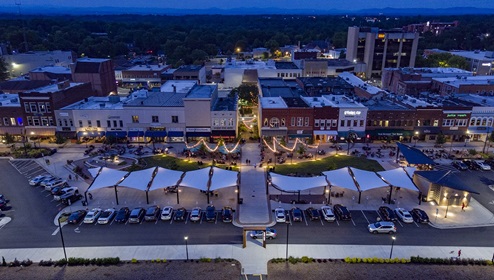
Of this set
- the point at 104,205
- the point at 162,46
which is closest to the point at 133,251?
the point at 104,205

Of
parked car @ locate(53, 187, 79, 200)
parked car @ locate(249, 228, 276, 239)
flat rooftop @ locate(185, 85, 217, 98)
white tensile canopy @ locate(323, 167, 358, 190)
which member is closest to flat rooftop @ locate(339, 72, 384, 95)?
flat rooftop @ locate(185, 85, 217, 98)

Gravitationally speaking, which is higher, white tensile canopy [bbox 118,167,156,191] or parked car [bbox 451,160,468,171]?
white tensile canopy [bbox 118,167,156,191]

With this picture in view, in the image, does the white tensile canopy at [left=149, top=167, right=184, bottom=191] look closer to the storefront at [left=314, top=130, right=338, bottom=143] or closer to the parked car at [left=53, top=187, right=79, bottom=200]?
the parked car at [left=53, top=187, right=79, bottom=200]

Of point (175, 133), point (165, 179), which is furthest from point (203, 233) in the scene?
point (175, 133)

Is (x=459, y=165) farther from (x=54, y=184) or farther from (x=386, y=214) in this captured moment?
(x=54, y=184)

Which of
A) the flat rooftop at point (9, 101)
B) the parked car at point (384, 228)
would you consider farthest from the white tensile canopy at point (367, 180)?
the flat rooftop at point (9, 101)

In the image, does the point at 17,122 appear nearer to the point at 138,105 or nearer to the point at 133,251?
the point at 138,105
